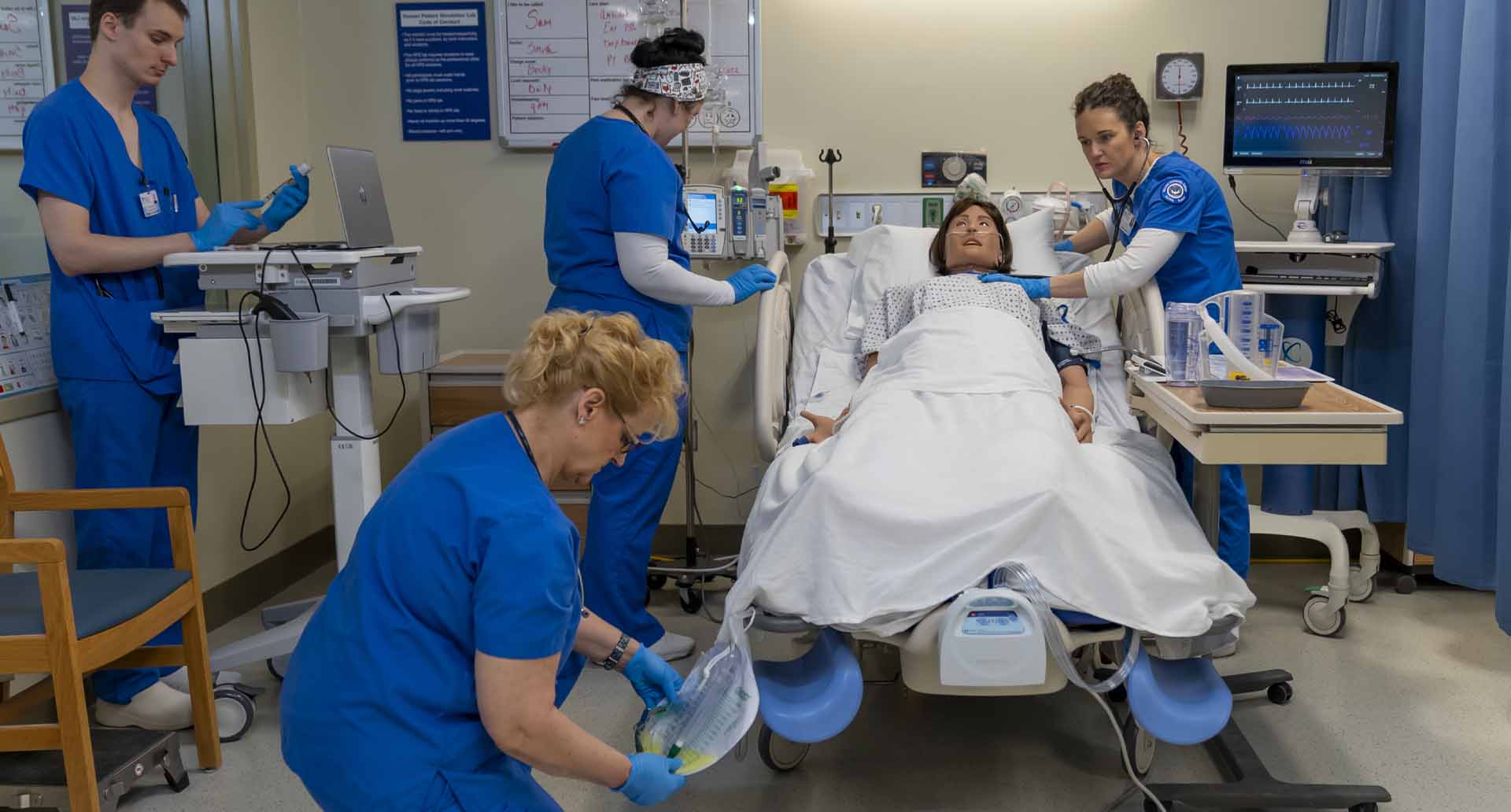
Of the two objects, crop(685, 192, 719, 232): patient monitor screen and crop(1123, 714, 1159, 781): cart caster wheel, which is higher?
crop(685, 192, 719, 232): patient monitor screen

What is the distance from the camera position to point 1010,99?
3717mm

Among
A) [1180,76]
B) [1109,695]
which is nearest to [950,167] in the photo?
[1180,76]

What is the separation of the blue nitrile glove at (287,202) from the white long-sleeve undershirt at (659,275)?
0.71m

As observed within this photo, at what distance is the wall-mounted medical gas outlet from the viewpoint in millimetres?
3727

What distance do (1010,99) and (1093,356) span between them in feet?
3.54

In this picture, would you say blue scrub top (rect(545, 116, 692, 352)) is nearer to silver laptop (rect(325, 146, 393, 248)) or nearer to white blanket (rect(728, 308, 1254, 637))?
silver laptop (rect(325, 146, 393, 248))

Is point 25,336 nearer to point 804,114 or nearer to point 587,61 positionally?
point 587,61

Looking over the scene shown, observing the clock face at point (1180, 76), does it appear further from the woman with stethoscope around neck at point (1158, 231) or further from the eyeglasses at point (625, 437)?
the eyeglasses at point (625, 437)

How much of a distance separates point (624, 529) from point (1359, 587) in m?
2.12

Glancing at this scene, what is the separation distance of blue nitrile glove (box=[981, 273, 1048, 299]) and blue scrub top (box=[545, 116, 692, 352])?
80cm

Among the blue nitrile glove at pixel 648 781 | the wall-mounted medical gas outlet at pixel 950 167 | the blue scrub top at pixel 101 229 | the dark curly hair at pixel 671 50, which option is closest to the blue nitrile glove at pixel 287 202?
the blue scrub top at pixel 101 229

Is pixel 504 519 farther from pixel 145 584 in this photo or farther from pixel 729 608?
pixel 145 584

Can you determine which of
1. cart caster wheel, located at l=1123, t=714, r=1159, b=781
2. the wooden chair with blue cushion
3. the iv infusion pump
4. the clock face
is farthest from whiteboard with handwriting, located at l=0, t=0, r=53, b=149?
the clock face

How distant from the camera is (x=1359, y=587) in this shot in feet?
11.2
